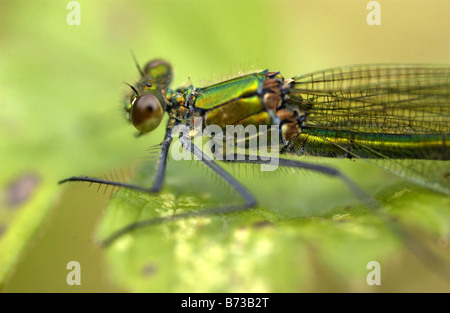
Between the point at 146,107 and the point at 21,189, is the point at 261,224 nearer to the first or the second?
the point at 146,107

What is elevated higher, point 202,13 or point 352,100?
point 202,13

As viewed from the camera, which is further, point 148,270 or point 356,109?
point 356,109

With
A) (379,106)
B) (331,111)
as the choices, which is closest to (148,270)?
(331,111)

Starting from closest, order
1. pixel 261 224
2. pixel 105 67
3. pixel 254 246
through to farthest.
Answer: pixel 254 246, pixel 261 224, pixel 105 67

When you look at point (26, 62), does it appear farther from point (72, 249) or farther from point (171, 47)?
point (72, 249)

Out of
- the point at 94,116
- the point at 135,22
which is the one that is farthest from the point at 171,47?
the point at 94,116
